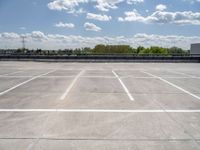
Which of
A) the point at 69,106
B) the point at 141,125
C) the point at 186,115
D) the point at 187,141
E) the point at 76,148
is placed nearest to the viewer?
the point at 76,148

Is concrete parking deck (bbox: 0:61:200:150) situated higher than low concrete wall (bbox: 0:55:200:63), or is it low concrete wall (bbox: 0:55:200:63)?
low concrete wall (bbox: 0:55:200:63)

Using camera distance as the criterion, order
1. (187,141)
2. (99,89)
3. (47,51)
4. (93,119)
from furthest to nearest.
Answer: (47,51)
(99,89)
(93,119)
(187,141)

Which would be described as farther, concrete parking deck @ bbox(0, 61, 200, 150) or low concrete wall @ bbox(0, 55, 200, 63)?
low concrete wall @ bbox(0, 55, 200, 63)

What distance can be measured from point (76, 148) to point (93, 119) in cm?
184

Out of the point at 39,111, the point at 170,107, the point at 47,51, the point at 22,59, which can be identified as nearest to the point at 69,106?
the point at 39,111

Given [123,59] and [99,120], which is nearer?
[99,120]

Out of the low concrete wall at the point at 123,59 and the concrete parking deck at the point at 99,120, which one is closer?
the concrete parking deck at the point at 99,120

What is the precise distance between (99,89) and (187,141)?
20.7ft

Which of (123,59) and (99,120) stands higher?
(123,59)

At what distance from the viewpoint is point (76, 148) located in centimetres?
431

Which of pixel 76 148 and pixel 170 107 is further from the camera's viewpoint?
pixel 170 107

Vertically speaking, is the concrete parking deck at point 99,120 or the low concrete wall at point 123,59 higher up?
the low concrete wall at point 123,59

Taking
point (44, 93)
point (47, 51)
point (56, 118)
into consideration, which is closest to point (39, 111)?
point (56, 118)

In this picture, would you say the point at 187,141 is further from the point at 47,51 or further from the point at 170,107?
the point at 47,51
